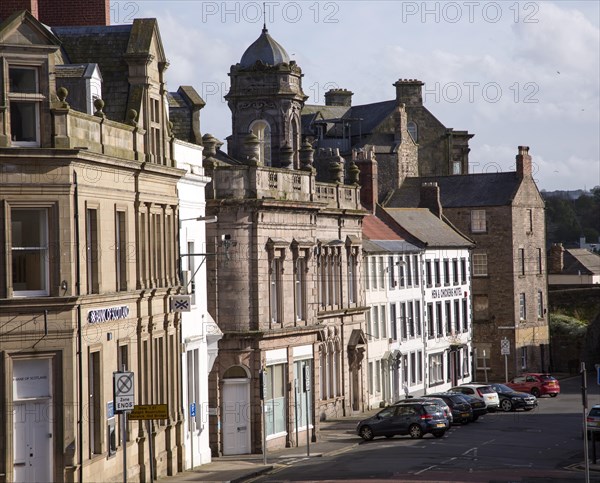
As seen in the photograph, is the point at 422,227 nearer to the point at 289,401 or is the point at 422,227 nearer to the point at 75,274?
the point at 289,401

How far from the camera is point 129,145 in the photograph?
35.4 m

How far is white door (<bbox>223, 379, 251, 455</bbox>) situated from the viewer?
46125mm

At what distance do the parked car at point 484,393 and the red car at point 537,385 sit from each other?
32.0 ft

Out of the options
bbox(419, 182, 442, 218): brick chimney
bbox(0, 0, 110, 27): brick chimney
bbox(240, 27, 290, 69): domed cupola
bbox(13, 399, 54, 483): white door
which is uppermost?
bbox(240, 27, 290, 69): domed cupola

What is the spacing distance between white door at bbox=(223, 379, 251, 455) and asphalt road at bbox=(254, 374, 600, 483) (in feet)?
11.3

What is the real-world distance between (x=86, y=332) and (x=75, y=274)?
1532mm

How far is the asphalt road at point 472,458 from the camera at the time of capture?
3694cm

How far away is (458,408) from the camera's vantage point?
182ft

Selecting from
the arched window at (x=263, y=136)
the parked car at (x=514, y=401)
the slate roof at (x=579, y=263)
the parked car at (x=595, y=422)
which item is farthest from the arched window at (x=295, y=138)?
the slate roof at (x=579, y=263)

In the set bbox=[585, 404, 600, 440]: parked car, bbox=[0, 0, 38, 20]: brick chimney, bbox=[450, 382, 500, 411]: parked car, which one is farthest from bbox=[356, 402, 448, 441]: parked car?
bbox=[0, 0, 38, 20]: brick chimney

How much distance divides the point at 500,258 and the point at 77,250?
58.5 m

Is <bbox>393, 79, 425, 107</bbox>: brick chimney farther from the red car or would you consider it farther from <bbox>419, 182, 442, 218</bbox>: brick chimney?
the red car

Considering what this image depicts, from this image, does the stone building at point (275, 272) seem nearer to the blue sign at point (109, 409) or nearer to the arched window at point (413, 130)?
the blue sign at point (109, 409)

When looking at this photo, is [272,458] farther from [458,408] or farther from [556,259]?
[556,259]
